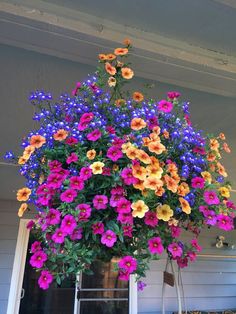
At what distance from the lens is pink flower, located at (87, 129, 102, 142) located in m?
1.03

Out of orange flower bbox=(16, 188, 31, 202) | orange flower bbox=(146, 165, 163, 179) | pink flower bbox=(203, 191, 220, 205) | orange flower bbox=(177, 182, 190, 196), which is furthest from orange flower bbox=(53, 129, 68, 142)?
pink flower bbox=(203, 191, 220, 205)

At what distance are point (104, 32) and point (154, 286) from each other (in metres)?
3.67

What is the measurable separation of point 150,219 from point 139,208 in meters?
0.08

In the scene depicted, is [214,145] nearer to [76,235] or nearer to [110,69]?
[110,69]

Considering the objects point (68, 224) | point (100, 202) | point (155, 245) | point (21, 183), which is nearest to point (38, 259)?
point (68, 224)

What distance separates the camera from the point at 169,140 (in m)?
1.15

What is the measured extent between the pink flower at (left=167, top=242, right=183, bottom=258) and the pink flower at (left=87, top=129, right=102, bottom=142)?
45 cm

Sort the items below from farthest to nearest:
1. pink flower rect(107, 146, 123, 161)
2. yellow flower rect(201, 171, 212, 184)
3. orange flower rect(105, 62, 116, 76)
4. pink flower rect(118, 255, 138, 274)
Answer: orange flower rect(105, 62, 116, 76)
yellow flower rect(201, 171, 212, 184)
pink flower rect(107, 146, 123, 161)
pink flower rect(118, 255, 138, 274)

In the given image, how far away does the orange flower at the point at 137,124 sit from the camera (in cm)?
107

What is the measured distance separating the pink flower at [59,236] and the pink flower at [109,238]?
0.12m

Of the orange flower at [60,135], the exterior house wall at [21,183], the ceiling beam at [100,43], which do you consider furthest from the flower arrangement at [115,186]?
the exterior house wall at [21,183]

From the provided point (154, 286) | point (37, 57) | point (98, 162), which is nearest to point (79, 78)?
point (37, 57)

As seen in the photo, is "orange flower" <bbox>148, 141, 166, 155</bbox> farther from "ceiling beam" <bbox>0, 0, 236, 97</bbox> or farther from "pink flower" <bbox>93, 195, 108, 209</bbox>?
"ceiling beam" <bbox>0, 0, 236, 97</bbox>

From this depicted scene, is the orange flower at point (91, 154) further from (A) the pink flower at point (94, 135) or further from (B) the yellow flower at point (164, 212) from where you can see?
(B) the yellow flower at point (164, 212)
